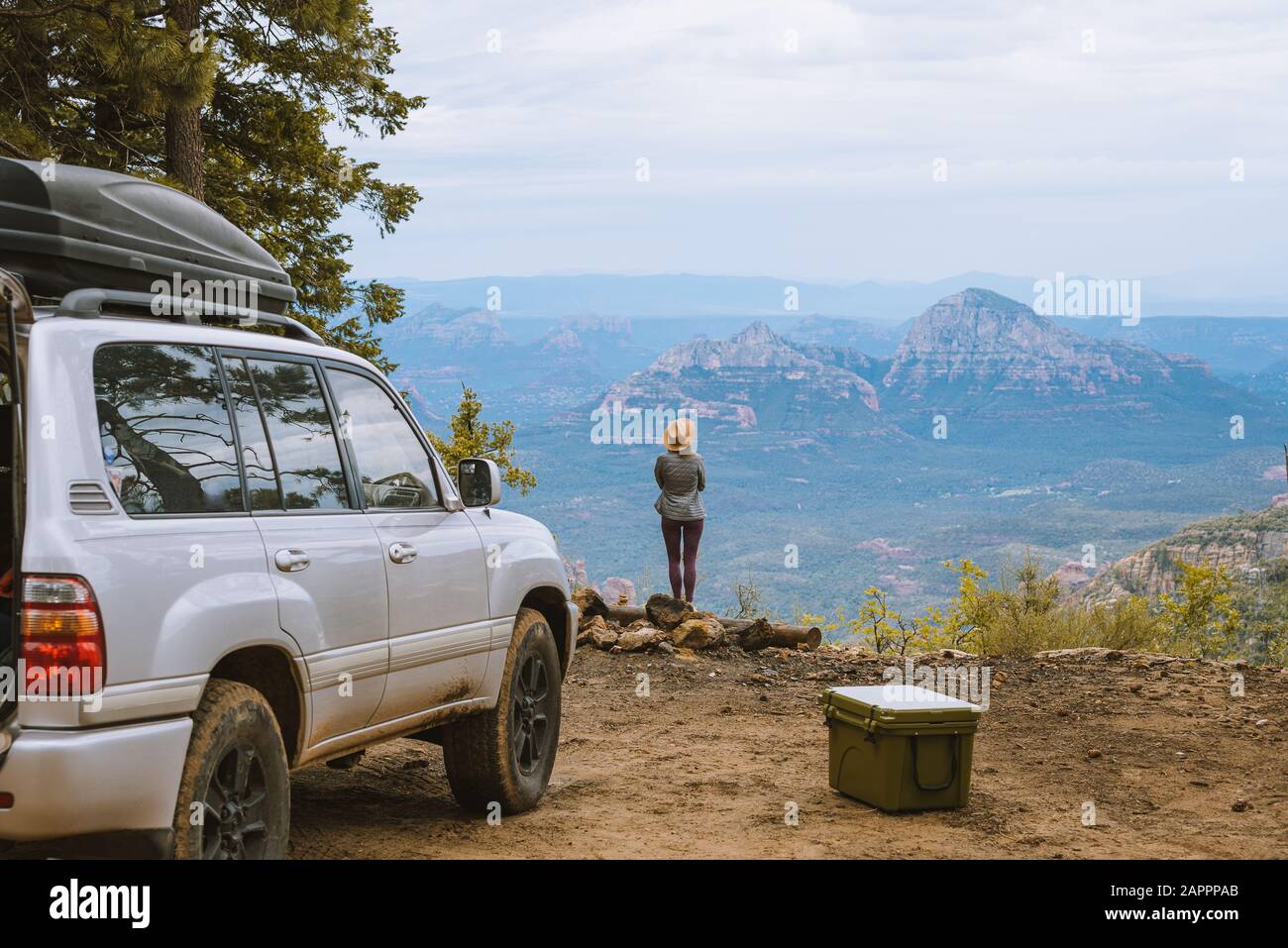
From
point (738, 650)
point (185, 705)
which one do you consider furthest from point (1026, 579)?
point (185, 705)

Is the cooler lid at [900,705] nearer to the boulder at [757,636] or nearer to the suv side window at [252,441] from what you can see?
the suv side window at [252,441]

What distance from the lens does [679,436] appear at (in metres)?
15.3

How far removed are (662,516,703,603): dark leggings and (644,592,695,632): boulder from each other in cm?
93

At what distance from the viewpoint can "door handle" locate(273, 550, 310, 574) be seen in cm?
500

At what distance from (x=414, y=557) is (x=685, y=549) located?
9.42 metres

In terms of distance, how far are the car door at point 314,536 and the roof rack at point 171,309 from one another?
0.69ft

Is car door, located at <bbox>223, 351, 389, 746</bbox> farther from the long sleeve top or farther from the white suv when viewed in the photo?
the long sleeve top

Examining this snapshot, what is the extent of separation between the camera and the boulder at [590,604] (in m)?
14.6

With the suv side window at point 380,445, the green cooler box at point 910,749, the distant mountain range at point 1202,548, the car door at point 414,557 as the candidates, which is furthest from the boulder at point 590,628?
the distant mountain range at point 1202,548

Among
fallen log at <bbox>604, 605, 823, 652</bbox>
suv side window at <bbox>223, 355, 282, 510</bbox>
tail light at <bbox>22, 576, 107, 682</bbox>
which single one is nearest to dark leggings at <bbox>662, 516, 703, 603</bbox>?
fallen log at <bbox>604, 605, 823, 652</bbox>

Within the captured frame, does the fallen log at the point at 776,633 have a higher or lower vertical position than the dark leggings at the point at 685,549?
lower
